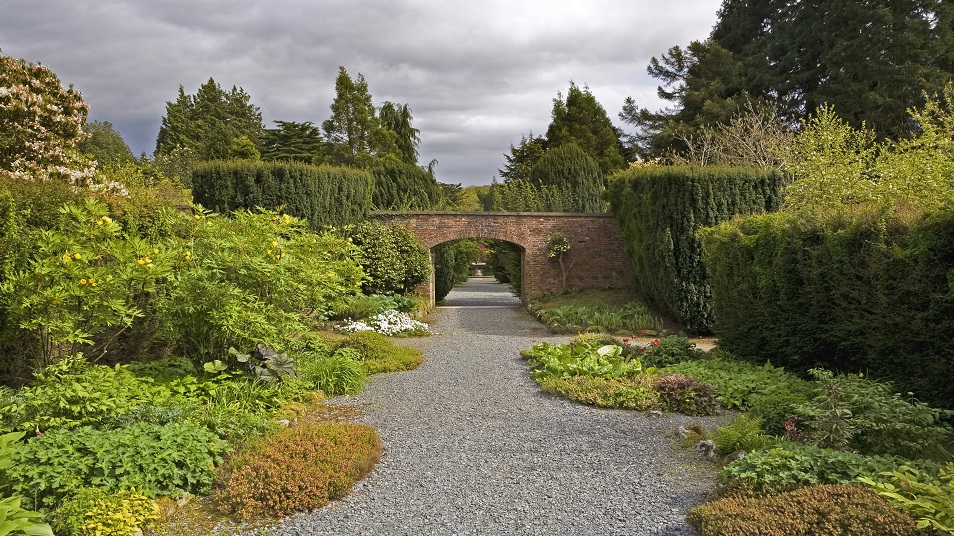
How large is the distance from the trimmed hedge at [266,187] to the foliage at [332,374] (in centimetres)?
613

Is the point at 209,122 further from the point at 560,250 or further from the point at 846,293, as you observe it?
the point at 846,293

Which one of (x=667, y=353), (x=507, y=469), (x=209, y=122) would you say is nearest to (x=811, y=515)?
A: (x=507, y=469)

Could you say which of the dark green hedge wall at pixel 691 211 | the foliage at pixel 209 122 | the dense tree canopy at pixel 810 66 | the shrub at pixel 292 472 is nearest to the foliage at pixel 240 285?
the shrub at pixel 292 472

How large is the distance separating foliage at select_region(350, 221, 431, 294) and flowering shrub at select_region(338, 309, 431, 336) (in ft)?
8.49

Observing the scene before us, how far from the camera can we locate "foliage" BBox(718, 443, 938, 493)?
3537mm

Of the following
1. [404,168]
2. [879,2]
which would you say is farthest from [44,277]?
[879,2]

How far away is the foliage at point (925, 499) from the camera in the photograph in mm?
2811

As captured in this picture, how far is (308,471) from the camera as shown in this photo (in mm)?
3951

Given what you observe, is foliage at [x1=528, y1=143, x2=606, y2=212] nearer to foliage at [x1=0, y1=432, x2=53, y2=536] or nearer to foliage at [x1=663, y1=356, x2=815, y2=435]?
foliage at [x1=663, y1=356, x2=815, y2=435]

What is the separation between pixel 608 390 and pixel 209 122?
36.6 meters

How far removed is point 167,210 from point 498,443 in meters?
4.77

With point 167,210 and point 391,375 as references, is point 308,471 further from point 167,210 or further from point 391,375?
point 167,210

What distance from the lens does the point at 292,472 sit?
12.9ft

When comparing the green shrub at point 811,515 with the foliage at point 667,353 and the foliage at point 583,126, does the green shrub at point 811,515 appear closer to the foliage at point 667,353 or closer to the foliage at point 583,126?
the foliage at point 667,353
